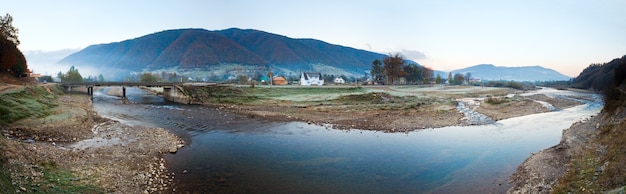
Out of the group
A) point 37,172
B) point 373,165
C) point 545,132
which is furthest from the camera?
point 545,132

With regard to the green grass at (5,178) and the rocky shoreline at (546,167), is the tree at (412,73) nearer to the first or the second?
the rocky shoreline at (546,167)

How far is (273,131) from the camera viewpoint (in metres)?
30.5

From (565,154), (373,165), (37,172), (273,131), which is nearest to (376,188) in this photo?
(373,165)

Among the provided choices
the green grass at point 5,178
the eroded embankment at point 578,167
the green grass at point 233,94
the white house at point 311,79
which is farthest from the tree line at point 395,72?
the green grass at point 5,178

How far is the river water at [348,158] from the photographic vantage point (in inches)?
602

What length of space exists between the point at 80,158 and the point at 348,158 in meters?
15.3

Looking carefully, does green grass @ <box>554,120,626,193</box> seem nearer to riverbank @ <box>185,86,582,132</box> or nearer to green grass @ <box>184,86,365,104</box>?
riverbank @ <box>185,86,582,132</box>

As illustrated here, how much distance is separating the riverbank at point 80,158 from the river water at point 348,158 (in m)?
1.53

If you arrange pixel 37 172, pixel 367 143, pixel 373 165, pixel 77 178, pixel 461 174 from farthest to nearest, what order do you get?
1. pixel 367 143
2. pixel 373 165
3. pixel 461 174
4. pixel 77 178
5. pixel 37 172

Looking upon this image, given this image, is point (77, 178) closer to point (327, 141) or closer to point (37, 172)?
point (37, 172)

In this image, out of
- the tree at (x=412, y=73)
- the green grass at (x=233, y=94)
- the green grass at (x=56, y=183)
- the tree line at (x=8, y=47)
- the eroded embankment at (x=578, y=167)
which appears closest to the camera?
the green grass at (x=56, y=183)

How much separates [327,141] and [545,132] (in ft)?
72.3

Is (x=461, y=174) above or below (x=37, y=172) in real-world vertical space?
below

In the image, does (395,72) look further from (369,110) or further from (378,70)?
(369,110)
